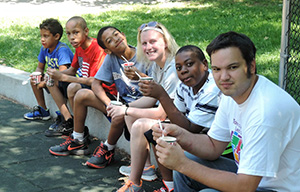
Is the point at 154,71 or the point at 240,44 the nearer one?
the point at 240,44

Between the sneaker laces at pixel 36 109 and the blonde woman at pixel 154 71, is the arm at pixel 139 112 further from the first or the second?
the sneaker laces at pixel 36 109

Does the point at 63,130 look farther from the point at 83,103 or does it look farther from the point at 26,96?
the point at 26,96

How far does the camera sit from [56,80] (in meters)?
5.50

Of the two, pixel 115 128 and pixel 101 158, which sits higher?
pixel 115 128

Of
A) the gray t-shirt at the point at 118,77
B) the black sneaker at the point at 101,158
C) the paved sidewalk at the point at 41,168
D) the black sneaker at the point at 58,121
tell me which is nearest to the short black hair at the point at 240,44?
the paved sidewalk at the point at 41,168

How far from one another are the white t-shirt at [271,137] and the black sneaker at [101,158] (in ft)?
7.01

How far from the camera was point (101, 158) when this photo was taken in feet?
14.6

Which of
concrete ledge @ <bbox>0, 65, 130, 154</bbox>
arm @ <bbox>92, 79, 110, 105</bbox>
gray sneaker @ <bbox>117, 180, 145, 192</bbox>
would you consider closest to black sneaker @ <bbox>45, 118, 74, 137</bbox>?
concrete ledge @ <bbox>0, 65, 130, 154</bbox>

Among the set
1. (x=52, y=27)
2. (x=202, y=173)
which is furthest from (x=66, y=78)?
(x=202, y=173)

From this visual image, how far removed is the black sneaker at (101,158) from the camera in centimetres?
444

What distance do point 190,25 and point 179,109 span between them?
18.9ft

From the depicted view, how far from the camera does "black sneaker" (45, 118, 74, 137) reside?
534cm

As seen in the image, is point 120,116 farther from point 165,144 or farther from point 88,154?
point 165,144

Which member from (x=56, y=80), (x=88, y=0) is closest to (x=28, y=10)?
(x=88, y=0)
